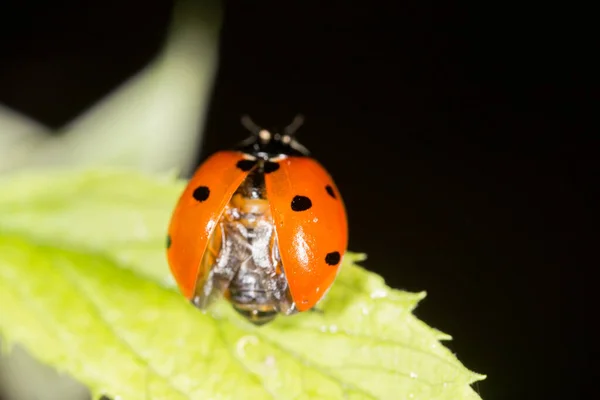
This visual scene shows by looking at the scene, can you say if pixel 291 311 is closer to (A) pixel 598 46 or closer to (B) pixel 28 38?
(A) pixel 598 46

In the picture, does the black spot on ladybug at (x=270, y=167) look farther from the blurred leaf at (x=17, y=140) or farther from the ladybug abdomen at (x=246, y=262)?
the blurred leaf at (x=17, y=140)

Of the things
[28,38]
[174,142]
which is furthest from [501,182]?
[28,38]

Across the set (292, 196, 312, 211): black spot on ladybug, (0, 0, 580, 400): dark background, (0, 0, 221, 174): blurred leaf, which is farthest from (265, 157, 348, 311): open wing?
(0, 0, 221, 174): blurred leaf

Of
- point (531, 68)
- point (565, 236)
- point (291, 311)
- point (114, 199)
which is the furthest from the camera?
point (531, 68)

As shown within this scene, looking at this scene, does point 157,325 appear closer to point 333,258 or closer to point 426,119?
point 333,258

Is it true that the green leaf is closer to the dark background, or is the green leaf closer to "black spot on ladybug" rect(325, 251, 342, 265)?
"black spot on ladybug" rect(325, 251, 342, 265)

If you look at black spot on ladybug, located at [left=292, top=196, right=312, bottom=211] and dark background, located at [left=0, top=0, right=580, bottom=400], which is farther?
dark background, located at [left=0, top=0, right=580, bottom=400]
